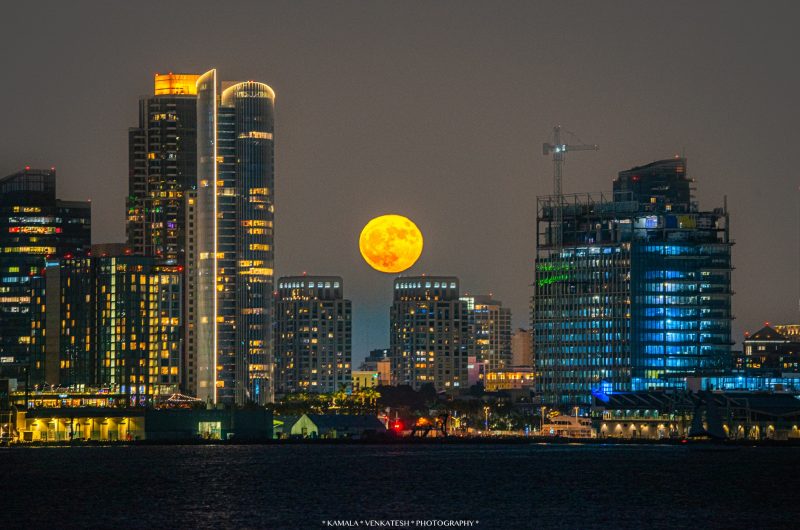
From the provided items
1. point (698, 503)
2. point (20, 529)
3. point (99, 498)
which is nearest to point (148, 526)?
point (20, 529)

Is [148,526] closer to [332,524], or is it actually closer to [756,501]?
[332,524]

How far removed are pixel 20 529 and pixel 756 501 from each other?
271 ft

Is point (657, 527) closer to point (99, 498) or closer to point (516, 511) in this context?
point (516, 511)

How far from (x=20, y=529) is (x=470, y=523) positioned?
41.3 meters

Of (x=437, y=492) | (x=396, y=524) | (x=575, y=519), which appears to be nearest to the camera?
(x=396, y=524)

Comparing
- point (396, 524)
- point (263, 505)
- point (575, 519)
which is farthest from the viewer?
point (263, 505)

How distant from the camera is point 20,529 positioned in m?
160

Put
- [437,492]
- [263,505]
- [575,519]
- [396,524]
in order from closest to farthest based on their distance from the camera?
[396,524] → [575,519] → [263,505] → [437,492]

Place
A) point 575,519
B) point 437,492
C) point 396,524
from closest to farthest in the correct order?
point 396,524
point 575,519
point 437,492

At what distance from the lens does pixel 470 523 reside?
16162cm

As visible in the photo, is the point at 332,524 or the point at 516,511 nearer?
the point at 332,524

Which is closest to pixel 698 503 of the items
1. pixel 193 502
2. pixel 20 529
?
pixel 193 502

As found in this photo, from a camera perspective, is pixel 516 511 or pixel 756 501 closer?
pixel 516 511

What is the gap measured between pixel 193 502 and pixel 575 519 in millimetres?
44114
